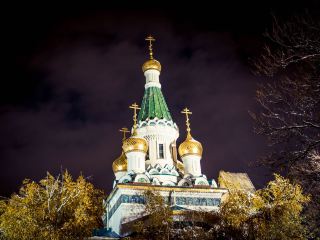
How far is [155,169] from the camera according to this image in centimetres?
2505

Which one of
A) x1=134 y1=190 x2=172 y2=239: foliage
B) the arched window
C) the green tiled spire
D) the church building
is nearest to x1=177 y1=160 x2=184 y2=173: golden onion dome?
the church building

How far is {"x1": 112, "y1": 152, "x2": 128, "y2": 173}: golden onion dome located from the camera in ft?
88.5

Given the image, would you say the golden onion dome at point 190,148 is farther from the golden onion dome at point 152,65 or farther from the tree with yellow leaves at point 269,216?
the golden onion dome at point 152,65

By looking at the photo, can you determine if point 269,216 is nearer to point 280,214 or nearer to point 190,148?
point 280,214

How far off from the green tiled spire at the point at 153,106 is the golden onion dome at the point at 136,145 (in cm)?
245

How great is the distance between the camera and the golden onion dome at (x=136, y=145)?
25.0m

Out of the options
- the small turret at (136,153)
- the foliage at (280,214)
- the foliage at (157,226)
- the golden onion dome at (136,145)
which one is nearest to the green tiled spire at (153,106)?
the golden onion dome at (136,145)

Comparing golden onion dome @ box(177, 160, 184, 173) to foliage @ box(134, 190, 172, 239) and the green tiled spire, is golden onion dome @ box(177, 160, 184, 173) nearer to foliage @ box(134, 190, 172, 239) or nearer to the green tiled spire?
the green tiled spire

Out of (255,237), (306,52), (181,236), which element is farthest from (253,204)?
(306,52)

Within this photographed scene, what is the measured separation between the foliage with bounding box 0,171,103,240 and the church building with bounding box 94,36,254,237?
291 cm

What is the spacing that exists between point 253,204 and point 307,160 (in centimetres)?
1236

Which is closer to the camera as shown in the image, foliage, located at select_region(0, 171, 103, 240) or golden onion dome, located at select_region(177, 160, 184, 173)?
foliage, located at select_region(0, 171, 103, 240)

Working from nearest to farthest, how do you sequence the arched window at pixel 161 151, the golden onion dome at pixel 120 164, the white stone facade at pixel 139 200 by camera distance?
the white stone facade at pixel 139 200, the arched window at pixel 161 151, the golden onion dome at pixel 120 164

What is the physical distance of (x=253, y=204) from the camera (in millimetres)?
20250
